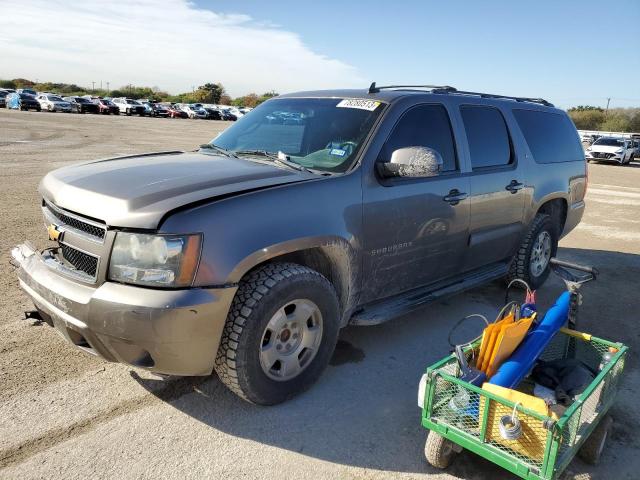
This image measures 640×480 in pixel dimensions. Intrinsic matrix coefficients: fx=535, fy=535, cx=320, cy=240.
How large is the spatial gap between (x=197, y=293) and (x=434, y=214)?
6.63 feet

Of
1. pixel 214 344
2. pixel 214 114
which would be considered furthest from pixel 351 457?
pixel 214 114

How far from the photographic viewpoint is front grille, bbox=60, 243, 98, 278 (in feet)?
9.22

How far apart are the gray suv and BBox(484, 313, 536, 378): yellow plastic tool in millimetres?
856

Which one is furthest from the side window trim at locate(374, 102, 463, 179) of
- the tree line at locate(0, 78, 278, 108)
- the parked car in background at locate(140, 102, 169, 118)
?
the tree line at locate(0, 78, 278, 108)

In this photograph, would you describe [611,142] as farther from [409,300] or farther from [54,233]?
[54,233]

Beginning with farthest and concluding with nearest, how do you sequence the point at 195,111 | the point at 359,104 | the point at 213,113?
the point at 213,113 < the point at 195,111 < the point at 359,104

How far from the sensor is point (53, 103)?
44.9 m

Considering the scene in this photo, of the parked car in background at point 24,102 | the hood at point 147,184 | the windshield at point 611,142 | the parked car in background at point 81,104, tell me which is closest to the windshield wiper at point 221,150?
the hood at point 147,184

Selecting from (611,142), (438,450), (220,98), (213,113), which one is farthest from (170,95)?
(438,450)

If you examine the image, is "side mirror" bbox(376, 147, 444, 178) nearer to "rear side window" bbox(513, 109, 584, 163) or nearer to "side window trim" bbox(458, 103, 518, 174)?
"side window trim" bbox(458, 103, 518, 174)

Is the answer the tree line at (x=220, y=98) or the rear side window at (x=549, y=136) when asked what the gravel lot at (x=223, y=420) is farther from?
the tree line at (x=220, y=98)

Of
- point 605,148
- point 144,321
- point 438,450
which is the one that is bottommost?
point 438,450

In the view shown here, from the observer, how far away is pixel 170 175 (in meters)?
3.16

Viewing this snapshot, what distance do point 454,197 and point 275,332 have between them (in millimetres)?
1899
